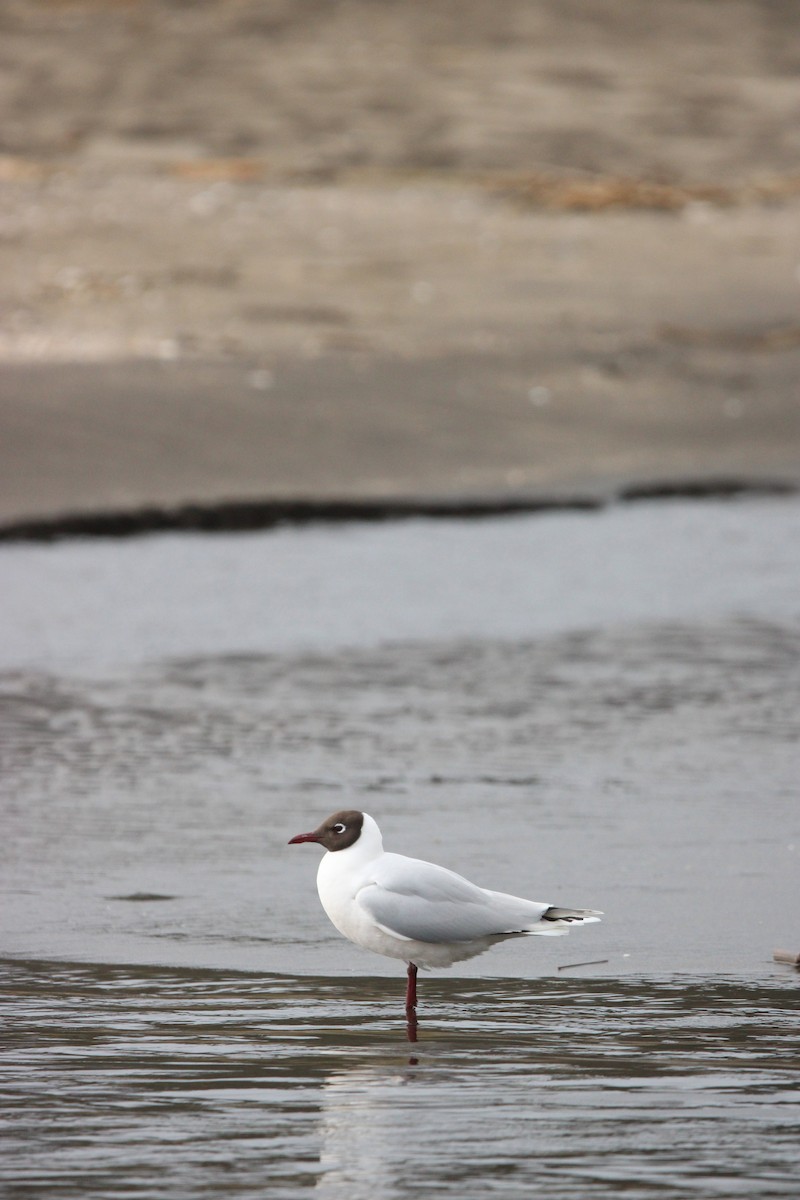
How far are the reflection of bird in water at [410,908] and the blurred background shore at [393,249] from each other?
7.12 metres

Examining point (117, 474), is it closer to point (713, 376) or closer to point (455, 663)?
point (455, 663)

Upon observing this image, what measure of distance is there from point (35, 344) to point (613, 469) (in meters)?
3.98

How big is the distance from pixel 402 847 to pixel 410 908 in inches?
63.5

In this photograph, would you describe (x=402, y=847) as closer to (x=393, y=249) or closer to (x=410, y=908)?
(x=410, y=908)

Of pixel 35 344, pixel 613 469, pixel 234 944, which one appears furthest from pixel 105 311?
pixel 234 944

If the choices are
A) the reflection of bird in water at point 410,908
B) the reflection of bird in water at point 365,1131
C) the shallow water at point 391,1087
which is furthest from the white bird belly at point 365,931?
the reflection of bird in water at point 365,1131

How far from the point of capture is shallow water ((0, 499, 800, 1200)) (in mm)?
4410

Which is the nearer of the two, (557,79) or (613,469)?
(613,469)

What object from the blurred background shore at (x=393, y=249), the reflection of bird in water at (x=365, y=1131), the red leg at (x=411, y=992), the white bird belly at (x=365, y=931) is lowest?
the reflection of bird in water at (x=365, y=1131)

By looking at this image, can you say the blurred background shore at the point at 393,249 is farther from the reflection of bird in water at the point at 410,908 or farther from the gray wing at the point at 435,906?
the gray wing at the point at 435,906

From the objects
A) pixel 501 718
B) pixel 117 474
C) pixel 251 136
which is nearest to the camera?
pixel 501 718

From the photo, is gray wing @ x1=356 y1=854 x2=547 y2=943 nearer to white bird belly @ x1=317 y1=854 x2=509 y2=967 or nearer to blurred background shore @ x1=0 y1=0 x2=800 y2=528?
white bird belly @ x1=317 y1=854 x2=509 y2=967

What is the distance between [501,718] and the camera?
29.0 ft

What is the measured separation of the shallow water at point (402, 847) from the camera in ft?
14.5
